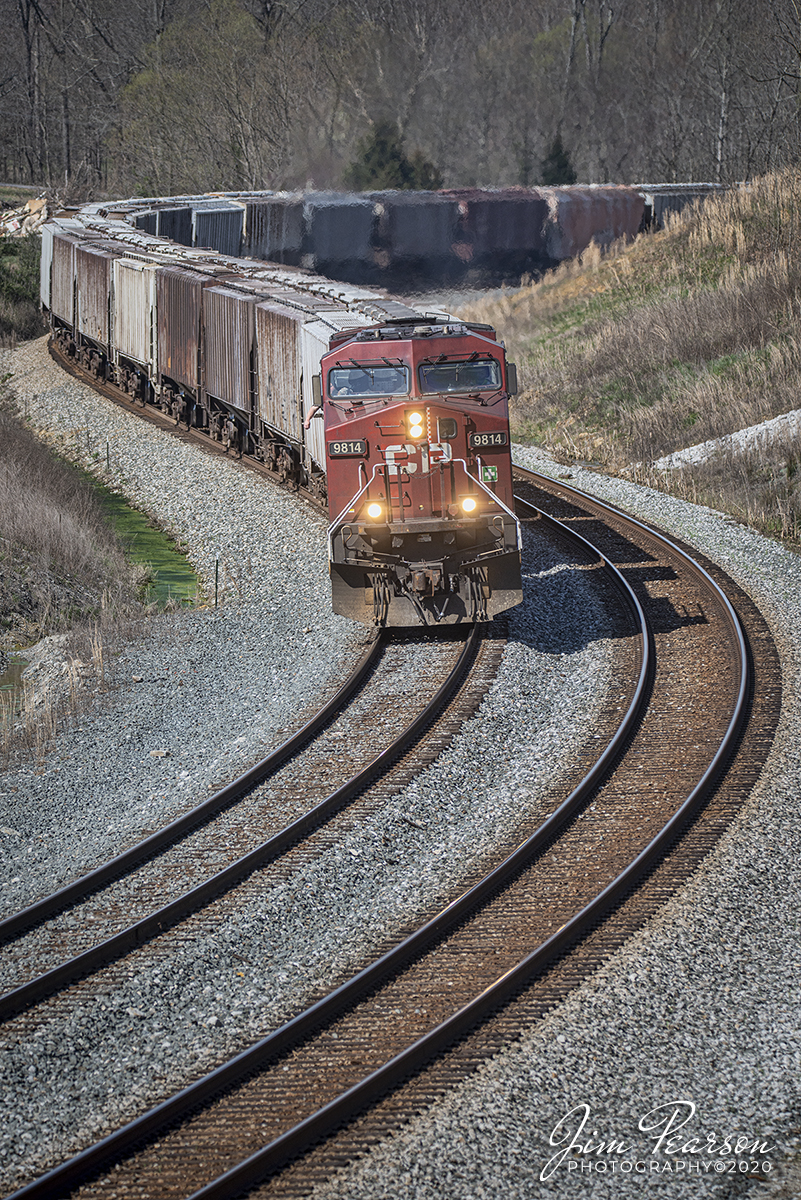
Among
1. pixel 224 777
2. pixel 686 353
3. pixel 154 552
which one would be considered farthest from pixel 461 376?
pixel 686 353

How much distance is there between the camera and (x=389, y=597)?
43.5 feet

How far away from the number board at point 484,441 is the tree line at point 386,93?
42.4 meters

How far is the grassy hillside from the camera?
21.8m

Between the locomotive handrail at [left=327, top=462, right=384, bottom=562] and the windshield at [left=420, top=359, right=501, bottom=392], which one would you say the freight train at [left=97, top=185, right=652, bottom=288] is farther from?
the locomotive handrail at [left=327, top=462, right=384, bottom=562]

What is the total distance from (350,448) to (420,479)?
91 centimetres

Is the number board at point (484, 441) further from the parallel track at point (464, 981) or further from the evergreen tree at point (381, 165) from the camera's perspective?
the evergreen tree at point (381, 165)

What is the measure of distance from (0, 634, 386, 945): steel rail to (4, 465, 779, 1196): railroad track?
246 cm

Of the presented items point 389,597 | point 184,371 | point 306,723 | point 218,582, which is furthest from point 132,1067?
point 184,371

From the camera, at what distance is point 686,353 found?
28.0m

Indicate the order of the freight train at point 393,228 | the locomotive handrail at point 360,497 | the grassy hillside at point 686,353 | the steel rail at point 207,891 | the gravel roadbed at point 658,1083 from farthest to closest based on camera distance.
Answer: the freight train at point 393,228 < the grassy hillside at point 686,353 < the locomotive handrail at point 360,497 < the steel rail at point 207,891 < the gravel roadbed at point 658,1083

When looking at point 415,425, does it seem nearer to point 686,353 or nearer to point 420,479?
point 420,479

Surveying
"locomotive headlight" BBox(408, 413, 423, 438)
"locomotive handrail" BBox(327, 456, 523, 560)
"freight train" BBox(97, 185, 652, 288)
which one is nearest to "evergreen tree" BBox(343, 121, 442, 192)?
"freight train" BBox(97, 185, 652, 288)

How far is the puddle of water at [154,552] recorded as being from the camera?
1750 cm

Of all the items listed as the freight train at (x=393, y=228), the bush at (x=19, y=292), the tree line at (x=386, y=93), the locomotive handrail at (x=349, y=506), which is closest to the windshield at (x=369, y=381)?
the locomotive handrail at (x=349, y=506)
